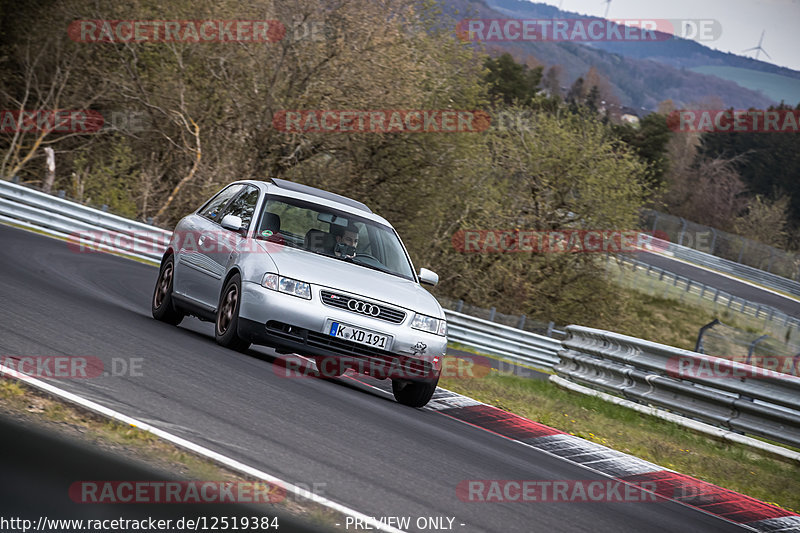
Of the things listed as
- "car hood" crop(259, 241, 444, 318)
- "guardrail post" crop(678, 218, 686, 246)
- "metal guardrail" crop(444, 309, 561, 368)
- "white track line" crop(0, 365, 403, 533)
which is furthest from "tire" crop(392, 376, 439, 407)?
"guardrail post" crop(678, 218, 686, 246)

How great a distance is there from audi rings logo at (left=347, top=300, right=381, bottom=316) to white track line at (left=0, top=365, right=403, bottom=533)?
334 cm

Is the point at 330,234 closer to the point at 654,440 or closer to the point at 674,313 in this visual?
the point at 654,440

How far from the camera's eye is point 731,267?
2317 inches

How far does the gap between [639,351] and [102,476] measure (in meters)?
9.69

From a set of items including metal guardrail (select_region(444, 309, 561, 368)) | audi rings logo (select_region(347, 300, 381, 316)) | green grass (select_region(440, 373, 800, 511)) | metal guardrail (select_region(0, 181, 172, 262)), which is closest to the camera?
audi rings logo (select_region(347, 300, 381, 316))

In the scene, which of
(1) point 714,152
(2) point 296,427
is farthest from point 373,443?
(1) point 714,152

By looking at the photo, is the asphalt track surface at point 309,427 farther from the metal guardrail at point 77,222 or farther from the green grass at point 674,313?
the green grass at point 674,313

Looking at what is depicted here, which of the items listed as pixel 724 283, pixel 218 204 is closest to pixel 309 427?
pixel 218 204

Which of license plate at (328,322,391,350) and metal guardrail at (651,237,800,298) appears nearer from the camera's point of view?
license plate at (328,322,391,350)

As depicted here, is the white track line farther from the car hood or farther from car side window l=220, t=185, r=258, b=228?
car side window l=220, t=185, r=258, b=228

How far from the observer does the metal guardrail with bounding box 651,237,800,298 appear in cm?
5659

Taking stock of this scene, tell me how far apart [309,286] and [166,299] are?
106 inches

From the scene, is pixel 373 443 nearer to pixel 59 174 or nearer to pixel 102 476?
pixel 102 476

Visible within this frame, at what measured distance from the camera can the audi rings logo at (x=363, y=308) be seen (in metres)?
8.82
